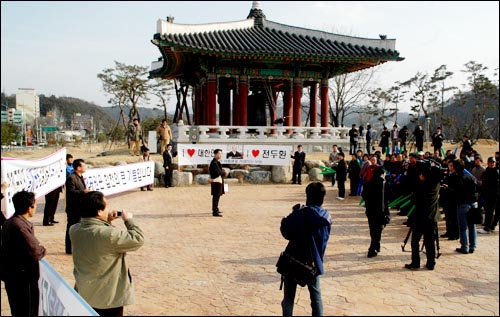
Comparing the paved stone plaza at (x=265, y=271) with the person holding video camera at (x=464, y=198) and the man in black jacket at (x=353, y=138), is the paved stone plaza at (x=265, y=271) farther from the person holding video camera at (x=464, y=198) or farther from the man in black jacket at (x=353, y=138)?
the man in black jacket at (x=353, y=138)

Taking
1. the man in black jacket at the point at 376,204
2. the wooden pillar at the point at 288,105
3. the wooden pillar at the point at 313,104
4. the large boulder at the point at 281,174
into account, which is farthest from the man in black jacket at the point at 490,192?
the wooden pillar at the point at 313,104

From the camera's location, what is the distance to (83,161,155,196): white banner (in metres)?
12.4

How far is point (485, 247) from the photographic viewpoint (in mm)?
8461

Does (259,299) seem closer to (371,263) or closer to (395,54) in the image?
(371,263)

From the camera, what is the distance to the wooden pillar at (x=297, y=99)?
22.5 meters

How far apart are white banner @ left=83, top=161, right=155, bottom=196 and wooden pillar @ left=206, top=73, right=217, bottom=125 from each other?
19.4 feet

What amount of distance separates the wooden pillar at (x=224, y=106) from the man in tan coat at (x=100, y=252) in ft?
73.5

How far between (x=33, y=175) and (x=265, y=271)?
5135 millimetres

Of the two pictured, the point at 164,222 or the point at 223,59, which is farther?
the point at 223,59

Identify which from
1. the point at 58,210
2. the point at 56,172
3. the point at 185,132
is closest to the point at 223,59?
the point at 185,132

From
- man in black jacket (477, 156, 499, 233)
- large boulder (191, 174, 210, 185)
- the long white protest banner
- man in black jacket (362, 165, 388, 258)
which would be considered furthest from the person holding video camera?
large boulder (191, 174, 210, 185)

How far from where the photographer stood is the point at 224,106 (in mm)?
26281

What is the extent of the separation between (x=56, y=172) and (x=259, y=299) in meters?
6.35

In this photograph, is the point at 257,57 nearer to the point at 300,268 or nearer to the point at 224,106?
the point at 224,106
